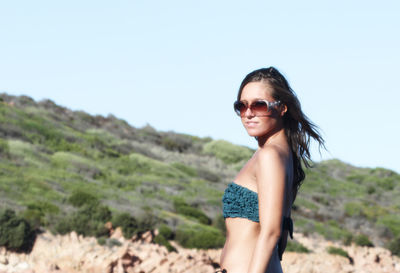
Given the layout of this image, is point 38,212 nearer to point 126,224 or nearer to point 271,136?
point 126,224

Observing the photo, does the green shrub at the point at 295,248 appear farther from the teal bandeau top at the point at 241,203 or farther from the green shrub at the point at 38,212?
the teal bandeau top at the point at 241,203

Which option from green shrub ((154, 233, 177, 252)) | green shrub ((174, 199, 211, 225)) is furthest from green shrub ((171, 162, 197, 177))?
green shrub ((154, 233, 177, 252))

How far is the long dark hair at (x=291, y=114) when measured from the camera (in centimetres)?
312

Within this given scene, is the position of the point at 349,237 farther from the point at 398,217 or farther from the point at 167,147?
the point at 167,147

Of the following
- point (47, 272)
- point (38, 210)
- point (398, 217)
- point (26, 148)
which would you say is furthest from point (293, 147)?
point (398, 217)

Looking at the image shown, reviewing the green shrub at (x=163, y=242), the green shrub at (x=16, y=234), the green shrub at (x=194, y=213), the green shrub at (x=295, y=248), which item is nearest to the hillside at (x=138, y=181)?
the green shrub at (x=194, y=213)

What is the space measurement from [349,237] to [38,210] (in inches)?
528

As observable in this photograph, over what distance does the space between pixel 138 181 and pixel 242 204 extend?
2978 centimetres

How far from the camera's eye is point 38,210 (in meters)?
19.8

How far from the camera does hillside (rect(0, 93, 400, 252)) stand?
2322 cm

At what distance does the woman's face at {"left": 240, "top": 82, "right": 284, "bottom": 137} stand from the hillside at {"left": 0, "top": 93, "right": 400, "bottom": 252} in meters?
15.3

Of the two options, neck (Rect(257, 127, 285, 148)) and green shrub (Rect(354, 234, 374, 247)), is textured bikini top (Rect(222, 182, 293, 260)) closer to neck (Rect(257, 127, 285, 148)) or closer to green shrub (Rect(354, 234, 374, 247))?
neck (Rect(257, 127, 285, 148))

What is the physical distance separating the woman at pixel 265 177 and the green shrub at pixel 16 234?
13.4 metres

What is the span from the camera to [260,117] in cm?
308
